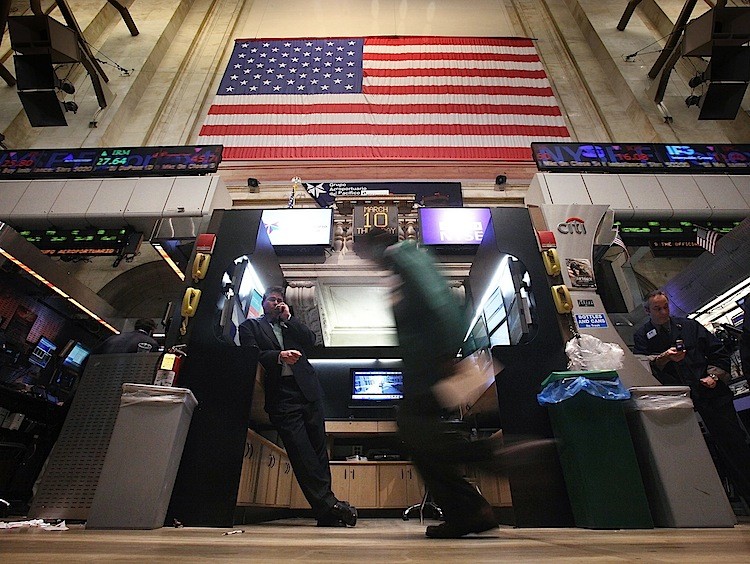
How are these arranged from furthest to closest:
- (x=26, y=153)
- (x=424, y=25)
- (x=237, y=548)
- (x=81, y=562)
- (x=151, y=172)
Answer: (x=424, y=25), (x=26, y=153), (x=151, y=172), (x=237, y=548), (x=81, y=562)

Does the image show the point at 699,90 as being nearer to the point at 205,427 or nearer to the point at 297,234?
the point at 297,234

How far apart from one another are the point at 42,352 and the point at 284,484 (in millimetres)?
4675

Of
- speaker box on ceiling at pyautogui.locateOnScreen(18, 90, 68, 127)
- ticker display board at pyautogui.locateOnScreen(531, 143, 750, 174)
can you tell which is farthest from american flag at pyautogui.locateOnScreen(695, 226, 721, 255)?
speaker box on ceiling at pyautogui.locateOnScreen(18, 90, 68, 127)

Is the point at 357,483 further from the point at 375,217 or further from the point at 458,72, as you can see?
the point at 458,72

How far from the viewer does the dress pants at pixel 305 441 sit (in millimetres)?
2672

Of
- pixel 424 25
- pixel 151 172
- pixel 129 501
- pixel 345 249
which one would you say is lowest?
pixel 129 501

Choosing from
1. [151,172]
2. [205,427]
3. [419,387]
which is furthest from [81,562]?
[151,172]

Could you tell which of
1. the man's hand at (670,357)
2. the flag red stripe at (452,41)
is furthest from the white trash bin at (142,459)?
the flag red stripe at (452,41)

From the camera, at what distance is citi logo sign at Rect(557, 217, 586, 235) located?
405cm

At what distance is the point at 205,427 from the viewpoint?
264 centimetres

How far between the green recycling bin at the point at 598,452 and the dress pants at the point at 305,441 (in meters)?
1.51

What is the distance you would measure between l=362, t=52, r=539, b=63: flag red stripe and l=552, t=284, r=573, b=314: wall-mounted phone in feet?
27.6

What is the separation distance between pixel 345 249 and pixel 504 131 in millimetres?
5205

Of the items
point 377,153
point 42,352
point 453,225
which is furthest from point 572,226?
point 42,352
